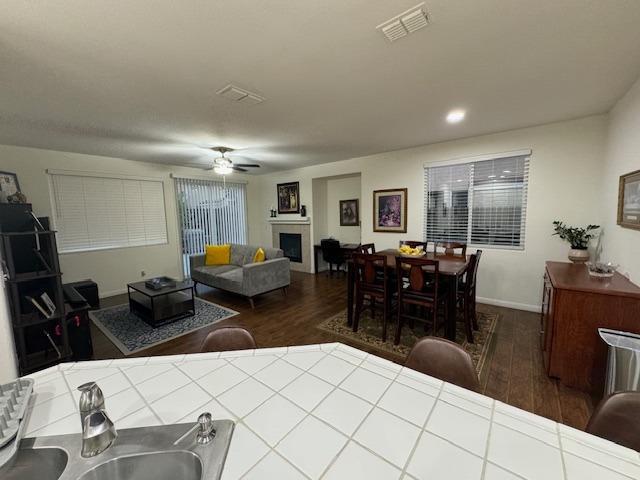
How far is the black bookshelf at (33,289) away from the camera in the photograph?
6.98 feet

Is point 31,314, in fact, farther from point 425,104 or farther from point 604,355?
point 604,355

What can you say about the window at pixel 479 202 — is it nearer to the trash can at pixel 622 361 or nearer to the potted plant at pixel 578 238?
the potted plant at pixel 578 238

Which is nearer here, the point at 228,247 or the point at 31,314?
the point at 31,314

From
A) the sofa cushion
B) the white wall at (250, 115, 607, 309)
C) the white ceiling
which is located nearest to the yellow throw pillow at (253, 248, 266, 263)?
the sofa cushion

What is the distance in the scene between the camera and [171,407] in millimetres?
839

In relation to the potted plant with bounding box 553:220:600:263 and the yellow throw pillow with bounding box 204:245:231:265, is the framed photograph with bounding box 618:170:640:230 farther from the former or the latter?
the yellow throw pillow with bounding box 204:245:231:265

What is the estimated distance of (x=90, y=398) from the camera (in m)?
0.71

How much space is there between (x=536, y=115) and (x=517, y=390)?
287cm

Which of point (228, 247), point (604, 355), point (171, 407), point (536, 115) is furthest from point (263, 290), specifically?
point (536, 115)

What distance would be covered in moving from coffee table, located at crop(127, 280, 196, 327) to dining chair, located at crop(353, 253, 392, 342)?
227 centimetres

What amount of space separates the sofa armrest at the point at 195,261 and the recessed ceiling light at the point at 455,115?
4.55 metres

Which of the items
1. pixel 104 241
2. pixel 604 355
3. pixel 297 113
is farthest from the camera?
pixel 104 241

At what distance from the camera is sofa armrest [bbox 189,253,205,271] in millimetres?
4902

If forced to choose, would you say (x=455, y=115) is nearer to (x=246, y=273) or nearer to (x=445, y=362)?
(x=445, y=362)
